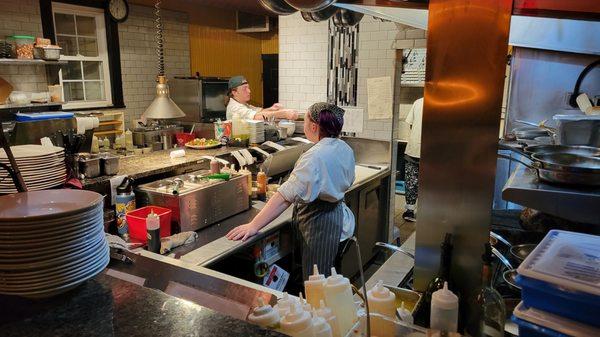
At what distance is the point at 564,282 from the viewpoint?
87cm

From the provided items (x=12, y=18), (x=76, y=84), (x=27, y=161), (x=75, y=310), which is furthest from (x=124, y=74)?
(x=75, y=310)

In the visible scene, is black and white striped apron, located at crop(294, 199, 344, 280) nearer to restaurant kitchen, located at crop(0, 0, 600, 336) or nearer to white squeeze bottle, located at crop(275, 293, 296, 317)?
restaurant kitchen, located at crop(0, 0, 600, 336)

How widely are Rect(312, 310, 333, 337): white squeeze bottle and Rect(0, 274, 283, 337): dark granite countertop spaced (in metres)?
0.19

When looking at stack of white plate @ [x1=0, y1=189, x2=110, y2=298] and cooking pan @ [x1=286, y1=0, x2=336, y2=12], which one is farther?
cooking pan @ [x1=286, y1=0, x2=336, y2=12]

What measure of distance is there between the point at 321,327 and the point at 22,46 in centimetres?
542

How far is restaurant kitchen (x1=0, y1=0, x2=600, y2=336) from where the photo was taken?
1035 millimetres

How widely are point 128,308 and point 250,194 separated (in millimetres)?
2133

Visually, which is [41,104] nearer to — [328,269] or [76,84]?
[76,84]

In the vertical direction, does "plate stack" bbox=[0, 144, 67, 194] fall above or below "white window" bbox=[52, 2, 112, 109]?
below

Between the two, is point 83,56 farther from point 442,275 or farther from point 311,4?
point 442,275

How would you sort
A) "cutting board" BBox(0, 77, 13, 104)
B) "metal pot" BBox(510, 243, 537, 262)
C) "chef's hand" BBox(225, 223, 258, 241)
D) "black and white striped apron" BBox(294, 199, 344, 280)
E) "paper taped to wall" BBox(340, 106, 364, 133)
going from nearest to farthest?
"metal pot" BBox(510, 243, 537, 262)
"chef's hand" BBox(225, 223, 258, 241)
"black and white striped apron" BBox(294, 199, 344, 280)
"paper taped to wall" BBox(340, 106, 364, 133)
"cutting board" BBox(0, 77, 13, 104)

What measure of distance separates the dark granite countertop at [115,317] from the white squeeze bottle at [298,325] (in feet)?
0.51

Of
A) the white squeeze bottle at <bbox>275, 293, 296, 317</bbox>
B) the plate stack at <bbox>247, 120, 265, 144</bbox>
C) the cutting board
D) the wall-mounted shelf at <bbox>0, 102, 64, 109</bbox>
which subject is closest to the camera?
the white squeeze bottle at <bbox>275, 293, 296, 317</bbox>

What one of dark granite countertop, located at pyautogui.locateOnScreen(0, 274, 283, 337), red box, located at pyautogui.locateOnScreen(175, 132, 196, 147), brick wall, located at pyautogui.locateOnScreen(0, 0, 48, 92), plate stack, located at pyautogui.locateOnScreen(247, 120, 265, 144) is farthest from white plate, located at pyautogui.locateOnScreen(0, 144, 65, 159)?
brick wall, located at pyautogui.locateOnScreen(0, 0, 48, 92)
